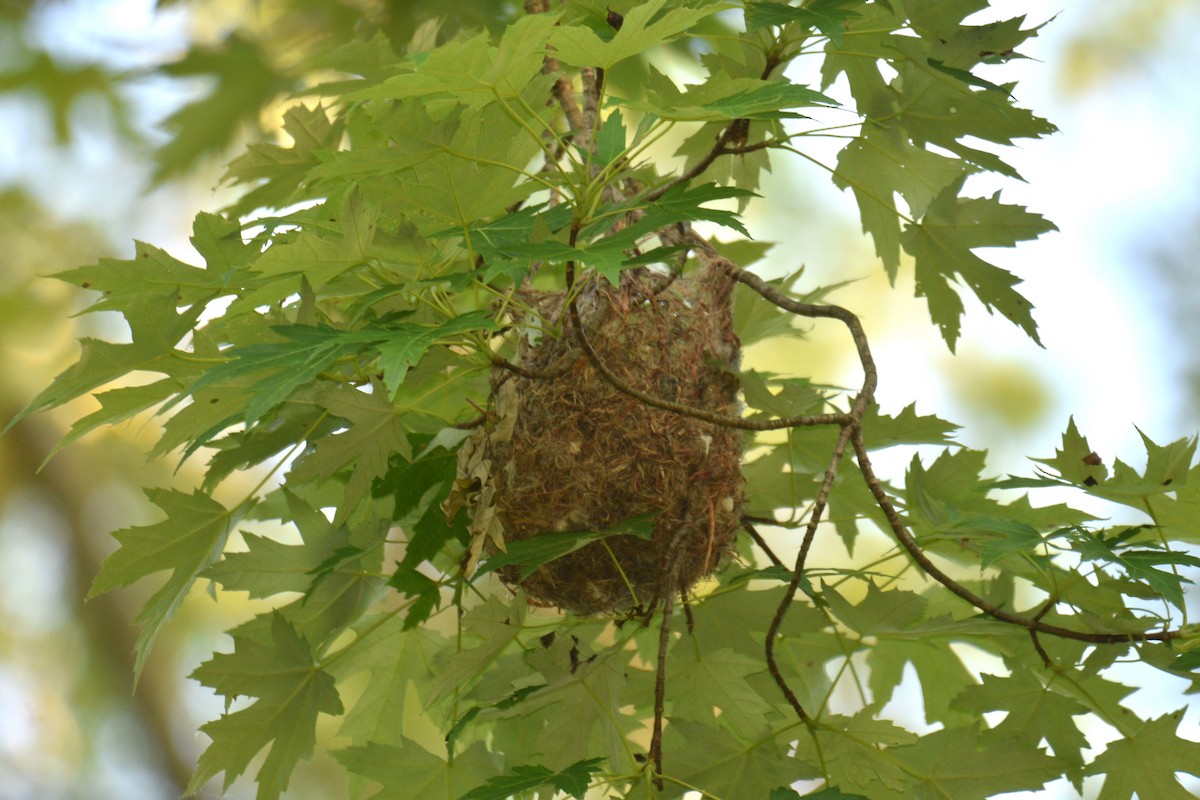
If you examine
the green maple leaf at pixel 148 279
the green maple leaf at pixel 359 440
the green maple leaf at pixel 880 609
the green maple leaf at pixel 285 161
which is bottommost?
the green maple leaf at pixel 880 609

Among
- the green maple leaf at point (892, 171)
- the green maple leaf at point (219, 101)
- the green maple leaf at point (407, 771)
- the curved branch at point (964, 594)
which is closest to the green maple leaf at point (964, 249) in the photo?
the green maple leaf at point (892, 171)

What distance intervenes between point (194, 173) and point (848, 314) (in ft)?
5.34

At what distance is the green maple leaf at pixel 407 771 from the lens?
1.27 meters

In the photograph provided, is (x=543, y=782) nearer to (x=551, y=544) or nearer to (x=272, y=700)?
(x=551, y=544)

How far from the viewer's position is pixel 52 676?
4266 mm

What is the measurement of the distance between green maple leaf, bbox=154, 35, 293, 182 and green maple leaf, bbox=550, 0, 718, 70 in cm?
145

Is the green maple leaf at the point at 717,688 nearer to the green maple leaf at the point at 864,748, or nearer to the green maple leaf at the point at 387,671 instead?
the green maple leaf at the point at 864,748

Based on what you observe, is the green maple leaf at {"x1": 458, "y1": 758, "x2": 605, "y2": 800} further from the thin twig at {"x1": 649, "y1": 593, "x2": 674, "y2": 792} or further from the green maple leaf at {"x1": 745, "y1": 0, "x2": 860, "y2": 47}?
the green maple leaf at {"x1": 745, "y1": 0, "x2": 860, "y2": 47}

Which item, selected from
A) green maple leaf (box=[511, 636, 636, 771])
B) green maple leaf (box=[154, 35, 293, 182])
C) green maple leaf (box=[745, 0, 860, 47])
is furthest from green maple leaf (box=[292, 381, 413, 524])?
green maple leaf (box=[154, 35, 293, 182])

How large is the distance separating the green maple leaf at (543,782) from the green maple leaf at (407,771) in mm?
258

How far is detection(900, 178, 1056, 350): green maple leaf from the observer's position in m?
1.28

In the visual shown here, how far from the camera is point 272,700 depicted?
1.22 meters

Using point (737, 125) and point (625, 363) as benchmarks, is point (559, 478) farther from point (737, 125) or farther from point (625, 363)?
point (737, 125)

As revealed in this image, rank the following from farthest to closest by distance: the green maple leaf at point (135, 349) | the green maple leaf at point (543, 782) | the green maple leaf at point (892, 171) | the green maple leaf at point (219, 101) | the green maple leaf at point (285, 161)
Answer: the green maple leaf at point (219, 101)
the green maple leaf at point (285, 161)
the green maple leaf at point (892, 171)
the green maple leaf at point (135, 349)
the green maple leaf at point (543, 782)
